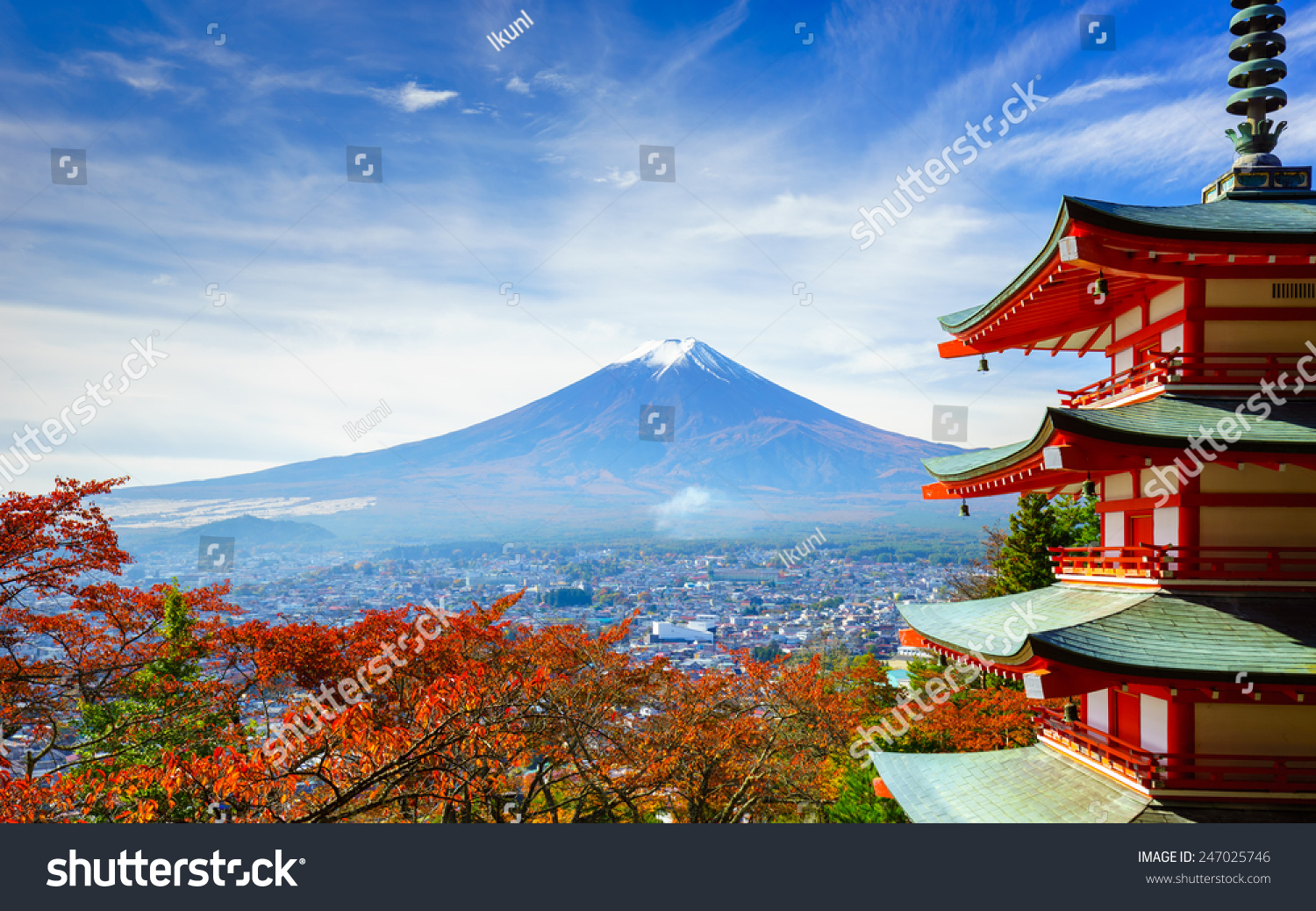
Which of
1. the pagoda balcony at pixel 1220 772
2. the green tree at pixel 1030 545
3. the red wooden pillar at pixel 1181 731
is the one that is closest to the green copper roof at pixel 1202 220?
the red wooden pillar at pixel 1181 731

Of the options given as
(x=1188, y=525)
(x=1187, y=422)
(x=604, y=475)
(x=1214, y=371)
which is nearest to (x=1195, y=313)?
(x=1214, y=371)

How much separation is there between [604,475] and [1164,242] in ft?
173

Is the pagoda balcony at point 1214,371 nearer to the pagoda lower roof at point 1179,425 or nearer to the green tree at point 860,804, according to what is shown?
the pagoda lower roof at point 1179,425

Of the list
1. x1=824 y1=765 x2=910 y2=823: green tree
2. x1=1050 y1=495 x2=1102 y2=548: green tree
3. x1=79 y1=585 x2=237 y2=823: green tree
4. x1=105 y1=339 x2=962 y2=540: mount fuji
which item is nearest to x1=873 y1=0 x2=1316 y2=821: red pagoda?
x1=824 y1=765 x2=910 y2=823: green tree

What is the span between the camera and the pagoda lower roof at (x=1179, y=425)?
4.98m

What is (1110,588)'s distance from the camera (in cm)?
606

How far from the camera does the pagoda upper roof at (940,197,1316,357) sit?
5254 mm

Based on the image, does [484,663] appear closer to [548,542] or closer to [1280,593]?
[1280,593]

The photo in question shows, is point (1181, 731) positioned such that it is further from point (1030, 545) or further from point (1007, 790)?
point (1030, 545)

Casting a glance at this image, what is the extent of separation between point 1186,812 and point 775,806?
824cm

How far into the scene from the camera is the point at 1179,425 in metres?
5.21

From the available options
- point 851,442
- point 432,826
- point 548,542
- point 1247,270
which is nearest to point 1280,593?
point 1247,270

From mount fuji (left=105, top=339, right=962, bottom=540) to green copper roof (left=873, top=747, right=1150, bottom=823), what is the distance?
43.4 metres

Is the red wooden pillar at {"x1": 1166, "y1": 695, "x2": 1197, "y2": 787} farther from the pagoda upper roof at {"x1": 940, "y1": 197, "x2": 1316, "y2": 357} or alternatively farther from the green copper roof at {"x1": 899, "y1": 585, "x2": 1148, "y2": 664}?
the pagoda upper roof at {"x1": 940, "y1": 197, "x2": 1316, "y2": 357}
